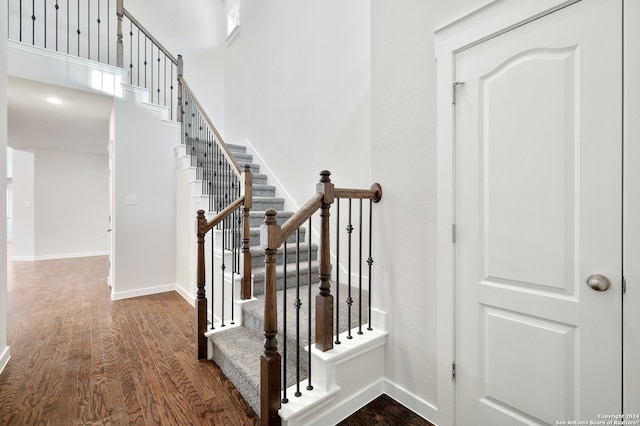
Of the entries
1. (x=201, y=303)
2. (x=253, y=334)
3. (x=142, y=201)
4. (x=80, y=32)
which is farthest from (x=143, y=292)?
(x=80, y=32)

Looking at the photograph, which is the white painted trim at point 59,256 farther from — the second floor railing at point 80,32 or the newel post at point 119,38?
the newel post at point 119,38

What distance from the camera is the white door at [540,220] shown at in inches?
43.4

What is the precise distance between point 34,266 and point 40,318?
3.76m

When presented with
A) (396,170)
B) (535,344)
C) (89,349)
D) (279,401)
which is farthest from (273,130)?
(535,344)

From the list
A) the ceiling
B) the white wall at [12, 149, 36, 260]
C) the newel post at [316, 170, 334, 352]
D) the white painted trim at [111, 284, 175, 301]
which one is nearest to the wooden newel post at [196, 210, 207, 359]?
the newel post at [316, 170, 334, 352]

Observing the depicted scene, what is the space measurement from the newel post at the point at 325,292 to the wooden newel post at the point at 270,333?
25cm

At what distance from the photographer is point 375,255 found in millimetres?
1926

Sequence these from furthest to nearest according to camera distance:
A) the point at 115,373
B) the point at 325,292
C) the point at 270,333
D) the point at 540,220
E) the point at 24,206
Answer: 1. the point at 24,206
2. the point at 115,373
3. the point at 325,292
4. the point at 270,333
5. the point at 540,220

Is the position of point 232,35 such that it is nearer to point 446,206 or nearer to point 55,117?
point 55,117

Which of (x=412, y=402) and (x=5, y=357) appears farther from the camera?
(x=5, y=357)

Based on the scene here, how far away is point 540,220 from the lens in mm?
1259

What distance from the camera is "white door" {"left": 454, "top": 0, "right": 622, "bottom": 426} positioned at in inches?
43.4

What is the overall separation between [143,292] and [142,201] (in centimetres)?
123

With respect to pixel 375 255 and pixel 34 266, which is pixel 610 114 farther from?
pixel 34 266
